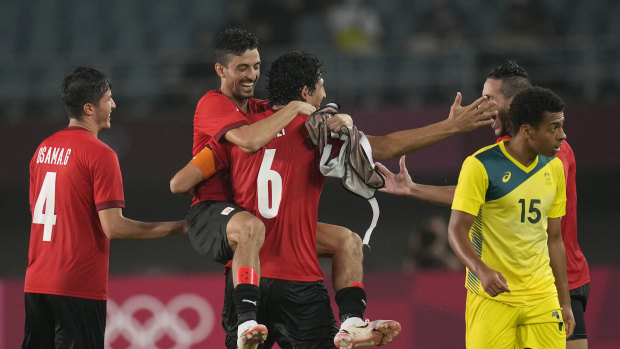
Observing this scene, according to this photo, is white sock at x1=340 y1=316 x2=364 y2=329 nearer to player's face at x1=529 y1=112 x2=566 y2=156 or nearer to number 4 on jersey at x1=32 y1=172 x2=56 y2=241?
player's face at x1=529 y1=112 x2=566 y2=156

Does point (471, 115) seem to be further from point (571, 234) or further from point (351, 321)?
point (351, 321)

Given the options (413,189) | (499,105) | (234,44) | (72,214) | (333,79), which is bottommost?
(72,214)

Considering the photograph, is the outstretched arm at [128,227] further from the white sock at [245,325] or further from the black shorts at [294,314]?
the white sock at [245,325]

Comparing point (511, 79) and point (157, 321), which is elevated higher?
point (511, 79)

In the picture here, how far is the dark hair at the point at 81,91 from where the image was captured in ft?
19.7

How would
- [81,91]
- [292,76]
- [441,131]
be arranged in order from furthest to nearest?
[81,91] → [292,76] → [441,131]

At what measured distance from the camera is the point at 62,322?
580cm

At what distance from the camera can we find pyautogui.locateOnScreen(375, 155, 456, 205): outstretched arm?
6.08 m

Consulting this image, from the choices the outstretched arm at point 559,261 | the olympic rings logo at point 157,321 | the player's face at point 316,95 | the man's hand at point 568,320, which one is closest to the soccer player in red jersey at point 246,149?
the player's face at point 316,95

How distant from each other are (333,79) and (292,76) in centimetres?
640

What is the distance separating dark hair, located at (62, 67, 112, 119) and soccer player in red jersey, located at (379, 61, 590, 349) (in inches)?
72.6

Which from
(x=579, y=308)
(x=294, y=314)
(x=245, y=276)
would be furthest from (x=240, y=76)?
(x=579, y=308)

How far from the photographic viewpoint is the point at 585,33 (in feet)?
43.9

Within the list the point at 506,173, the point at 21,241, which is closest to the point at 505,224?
the point at 506,173
